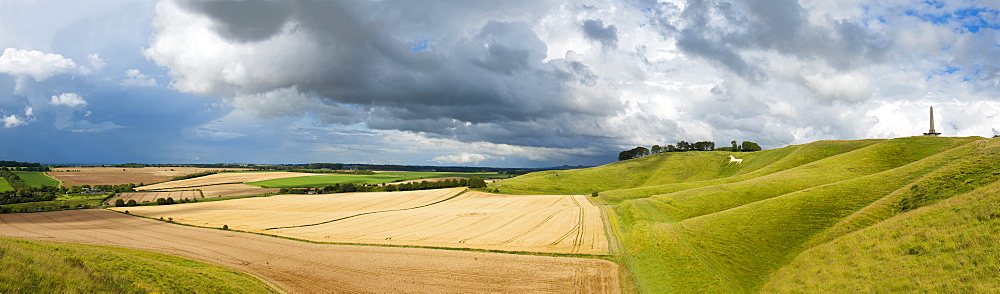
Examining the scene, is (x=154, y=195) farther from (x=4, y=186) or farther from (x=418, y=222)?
(x=418, y=222)

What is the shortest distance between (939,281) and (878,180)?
3575 cm

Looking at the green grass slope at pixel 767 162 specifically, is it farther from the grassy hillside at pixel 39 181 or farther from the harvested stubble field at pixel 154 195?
the grassy hillside at pixel 39 181

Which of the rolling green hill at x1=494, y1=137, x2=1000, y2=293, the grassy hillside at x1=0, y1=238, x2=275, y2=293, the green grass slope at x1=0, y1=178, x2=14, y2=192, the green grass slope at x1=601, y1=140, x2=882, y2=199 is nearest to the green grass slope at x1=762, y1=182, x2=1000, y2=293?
the rolling green hill at x1=494, y1=137, x2=1000, y2=293

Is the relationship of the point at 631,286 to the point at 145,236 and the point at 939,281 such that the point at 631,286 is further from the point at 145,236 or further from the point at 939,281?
the point at 145,236

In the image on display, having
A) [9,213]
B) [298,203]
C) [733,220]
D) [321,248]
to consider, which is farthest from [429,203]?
[9,213]

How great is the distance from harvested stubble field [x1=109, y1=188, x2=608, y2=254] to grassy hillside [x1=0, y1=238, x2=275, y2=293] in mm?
24820

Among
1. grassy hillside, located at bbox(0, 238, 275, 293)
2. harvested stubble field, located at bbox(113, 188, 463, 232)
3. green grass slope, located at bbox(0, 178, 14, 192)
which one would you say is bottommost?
harvested stubble field, located at bbox(113, 188, 463, 232)

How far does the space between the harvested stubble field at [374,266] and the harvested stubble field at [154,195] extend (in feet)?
243

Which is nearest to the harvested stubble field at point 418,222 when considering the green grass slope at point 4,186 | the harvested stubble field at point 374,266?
the harvested stubble field at point 374,266

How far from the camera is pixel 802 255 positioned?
32594mm

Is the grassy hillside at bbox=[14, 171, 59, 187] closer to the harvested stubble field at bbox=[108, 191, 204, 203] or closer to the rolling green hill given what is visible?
the harvested stubble field at bbox=[108, 191, 204, 203]

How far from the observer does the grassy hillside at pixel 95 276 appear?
1639 centimetres

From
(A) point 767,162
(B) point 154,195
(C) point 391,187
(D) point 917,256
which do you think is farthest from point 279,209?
(A) point 767,162

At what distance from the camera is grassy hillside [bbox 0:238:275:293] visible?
645 inches
